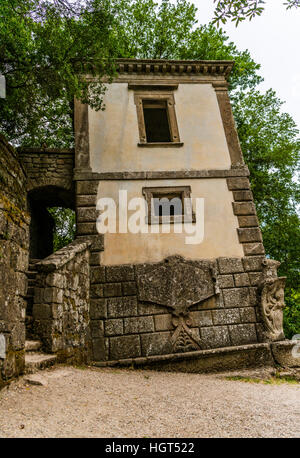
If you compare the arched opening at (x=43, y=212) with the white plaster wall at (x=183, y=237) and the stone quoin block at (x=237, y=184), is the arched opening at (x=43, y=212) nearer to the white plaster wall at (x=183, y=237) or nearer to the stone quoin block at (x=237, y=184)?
the white plaster wall at (x=183, y=237)

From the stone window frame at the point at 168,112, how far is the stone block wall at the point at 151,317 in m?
3.60

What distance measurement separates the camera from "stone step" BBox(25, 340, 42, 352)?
434cm

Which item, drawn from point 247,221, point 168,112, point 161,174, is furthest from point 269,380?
point 168,112

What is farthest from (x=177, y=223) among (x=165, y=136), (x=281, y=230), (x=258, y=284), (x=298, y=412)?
(x=281, y=230)

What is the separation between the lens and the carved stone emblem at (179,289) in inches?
261

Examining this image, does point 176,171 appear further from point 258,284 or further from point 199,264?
point 258,284

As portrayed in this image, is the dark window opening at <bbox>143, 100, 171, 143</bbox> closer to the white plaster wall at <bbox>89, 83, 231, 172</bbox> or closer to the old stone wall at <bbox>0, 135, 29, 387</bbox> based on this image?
the white plaster wall at <bbox>89, 83, 231, 172</bbox>

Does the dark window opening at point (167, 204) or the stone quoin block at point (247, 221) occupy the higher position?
the dark window opening at point (167, 204)

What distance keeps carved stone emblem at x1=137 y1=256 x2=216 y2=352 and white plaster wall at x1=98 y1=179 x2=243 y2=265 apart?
33 cm

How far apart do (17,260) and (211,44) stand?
13.6 meters

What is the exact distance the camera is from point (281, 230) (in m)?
12.6

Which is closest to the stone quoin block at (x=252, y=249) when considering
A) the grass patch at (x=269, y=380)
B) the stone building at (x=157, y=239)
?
the stone building at (x=157, y=239)

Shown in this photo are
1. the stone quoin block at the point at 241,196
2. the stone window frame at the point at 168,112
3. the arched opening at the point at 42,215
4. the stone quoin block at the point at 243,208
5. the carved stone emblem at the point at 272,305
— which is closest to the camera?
the carved stone emblem at the point at 272,305

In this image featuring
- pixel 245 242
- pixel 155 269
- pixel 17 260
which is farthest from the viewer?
pixel 245 242
